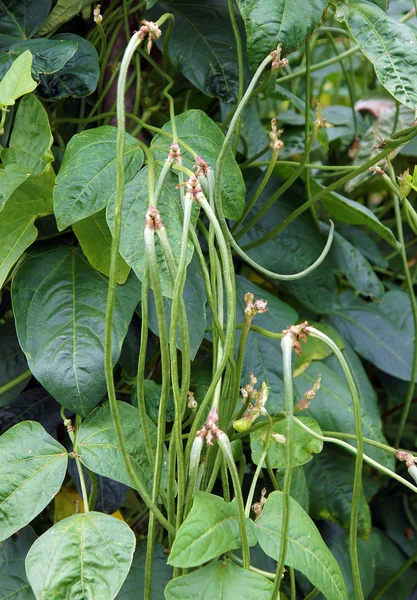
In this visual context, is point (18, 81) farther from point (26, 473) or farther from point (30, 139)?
point (26, 473)

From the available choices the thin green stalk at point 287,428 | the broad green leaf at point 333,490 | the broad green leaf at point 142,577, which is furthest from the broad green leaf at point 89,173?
the broad green leaf at point 333,490

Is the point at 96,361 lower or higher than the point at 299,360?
higher

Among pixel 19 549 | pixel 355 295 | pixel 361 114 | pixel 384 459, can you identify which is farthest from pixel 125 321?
pixel 361 114

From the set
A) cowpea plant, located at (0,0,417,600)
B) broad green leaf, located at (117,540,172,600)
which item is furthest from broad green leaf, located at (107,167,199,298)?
broad green leaf, located at (117,540,172,600)

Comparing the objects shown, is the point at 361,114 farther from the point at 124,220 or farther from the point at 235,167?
the point at 124,220

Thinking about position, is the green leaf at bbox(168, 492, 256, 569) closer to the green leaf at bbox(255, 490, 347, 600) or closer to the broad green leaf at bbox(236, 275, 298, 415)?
the green leaf at bbox(255, 490, 347, 600)

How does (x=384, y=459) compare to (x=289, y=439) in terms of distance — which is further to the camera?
(x=384, y=459)
